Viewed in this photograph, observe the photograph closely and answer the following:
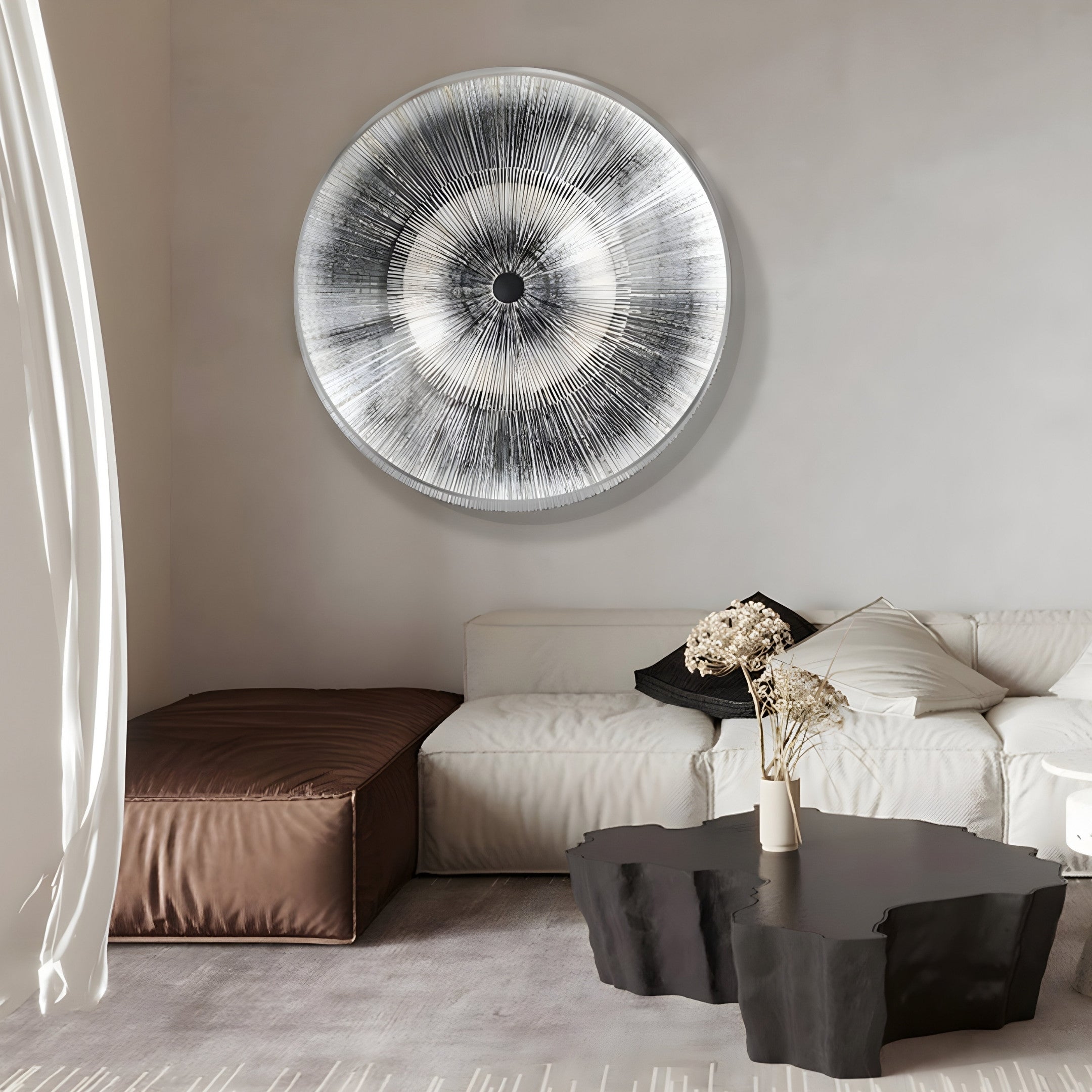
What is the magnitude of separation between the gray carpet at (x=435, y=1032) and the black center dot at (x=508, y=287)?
208 centimetres

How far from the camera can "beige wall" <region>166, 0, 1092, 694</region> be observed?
366 centimetres

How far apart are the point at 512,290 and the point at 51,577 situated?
7.43ft

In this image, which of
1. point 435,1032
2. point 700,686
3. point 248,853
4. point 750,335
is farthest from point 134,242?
point 435,1032

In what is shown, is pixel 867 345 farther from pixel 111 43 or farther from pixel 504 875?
pixel 111 43

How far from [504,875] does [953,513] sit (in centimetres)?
186

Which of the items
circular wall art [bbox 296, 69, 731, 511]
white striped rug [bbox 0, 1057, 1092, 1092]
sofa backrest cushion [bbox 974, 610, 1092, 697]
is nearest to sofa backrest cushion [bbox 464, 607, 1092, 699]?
sofa backrest cushion [bbox 974, 610, 1092, 697]

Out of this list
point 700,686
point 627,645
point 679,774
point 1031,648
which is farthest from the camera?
point 627,645

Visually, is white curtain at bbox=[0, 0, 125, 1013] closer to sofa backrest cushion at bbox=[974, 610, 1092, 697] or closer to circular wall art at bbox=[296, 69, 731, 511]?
circular wall art at bbox=[296, 69, 731, 511]

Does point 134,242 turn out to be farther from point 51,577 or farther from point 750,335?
point 51,577

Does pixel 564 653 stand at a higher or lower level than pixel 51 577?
lower

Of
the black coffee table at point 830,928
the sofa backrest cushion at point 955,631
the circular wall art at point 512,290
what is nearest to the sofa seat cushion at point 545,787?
the black coffee table at point 830,928

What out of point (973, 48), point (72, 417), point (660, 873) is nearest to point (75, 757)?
point (72, 417)

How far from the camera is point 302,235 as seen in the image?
3.80 m

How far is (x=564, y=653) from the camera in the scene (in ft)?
11.6
